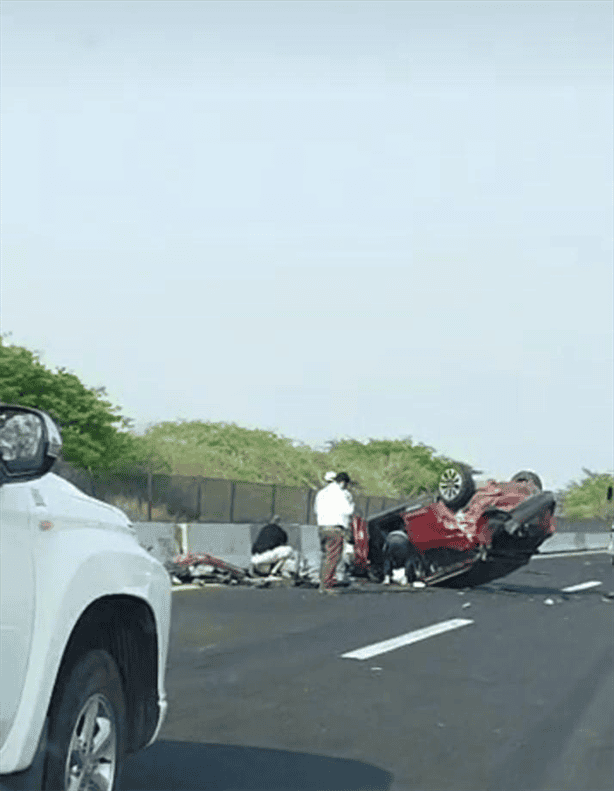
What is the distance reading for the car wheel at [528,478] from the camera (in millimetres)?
21234

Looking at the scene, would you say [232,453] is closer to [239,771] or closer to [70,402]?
[70,402]

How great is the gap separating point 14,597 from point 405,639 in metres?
9.74

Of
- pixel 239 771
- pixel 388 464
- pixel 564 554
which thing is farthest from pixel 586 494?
pixel 239 771

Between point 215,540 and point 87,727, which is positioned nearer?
point 87,727

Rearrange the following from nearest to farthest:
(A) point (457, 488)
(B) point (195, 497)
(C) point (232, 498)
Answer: (A) point (457, 488), (B) point (195, 497), (C) point (232, 498)

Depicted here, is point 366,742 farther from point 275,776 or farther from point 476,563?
point 476,563

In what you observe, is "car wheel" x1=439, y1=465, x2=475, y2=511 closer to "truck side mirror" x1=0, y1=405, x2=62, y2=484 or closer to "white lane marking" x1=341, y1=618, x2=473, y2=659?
"white lane marking" x1=341, y1=618, x2=473, y2=659

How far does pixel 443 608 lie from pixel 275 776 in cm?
1066

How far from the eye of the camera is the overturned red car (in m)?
20.2

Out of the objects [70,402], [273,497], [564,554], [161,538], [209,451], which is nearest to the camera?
[161,538]

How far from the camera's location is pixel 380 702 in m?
9.61

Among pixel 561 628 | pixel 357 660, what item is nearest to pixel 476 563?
pixel 561 628

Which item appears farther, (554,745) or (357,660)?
(357,660)

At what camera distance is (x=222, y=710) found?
898 cm
